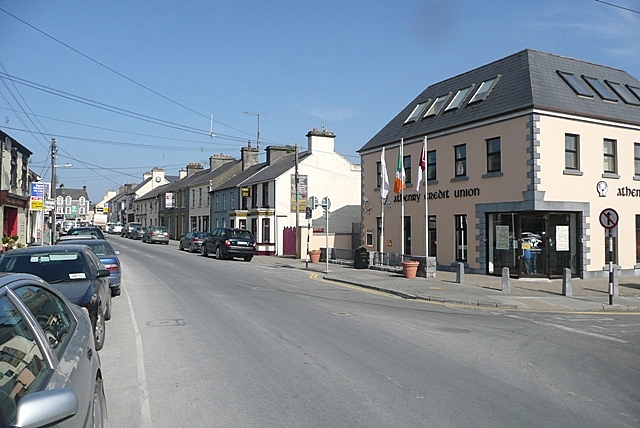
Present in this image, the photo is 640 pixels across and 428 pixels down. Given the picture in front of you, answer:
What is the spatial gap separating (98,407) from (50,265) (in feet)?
19.4

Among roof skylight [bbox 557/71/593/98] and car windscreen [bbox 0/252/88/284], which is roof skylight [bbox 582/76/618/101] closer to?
roof skylight [bbox 557/71/593/98]

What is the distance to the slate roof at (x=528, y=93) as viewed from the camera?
21.2 meters

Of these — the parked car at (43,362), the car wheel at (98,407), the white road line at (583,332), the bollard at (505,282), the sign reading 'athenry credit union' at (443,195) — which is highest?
the sign reading 'athenry credit union' at (443,195)

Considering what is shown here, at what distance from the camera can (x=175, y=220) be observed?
67.1 meters

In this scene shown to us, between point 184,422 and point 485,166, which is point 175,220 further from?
point 184,422

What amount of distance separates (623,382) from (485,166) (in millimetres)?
16399

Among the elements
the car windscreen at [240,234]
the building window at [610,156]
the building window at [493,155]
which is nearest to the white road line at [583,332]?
the building window at [493,155]

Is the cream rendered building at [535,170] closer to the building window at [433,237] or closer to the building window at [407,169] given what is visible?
the building window at [433,237]

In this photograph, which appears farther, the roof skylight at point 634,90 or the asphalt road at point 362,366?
the roof skylight at point 634,90

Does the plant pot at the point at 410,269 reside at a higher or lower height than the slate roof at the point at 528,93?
lower

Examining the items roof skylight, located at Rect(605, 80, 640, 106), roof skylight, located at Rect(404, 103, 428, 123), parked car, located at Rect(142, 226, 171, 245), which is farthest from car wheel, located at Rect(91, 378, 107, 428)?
parked car, located at Rect(142, 226, 171, 245)

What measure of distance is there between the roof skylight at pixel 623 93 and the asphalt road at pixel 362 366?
549 inches

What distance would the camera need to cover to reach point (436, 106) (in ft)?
90.2

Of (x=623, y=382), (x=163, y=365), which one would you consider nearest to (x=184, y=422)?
(x=163, y=365)
